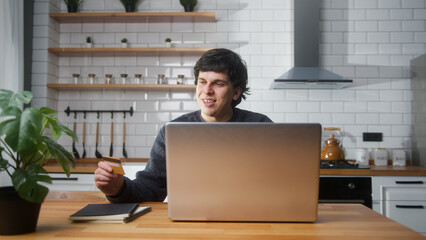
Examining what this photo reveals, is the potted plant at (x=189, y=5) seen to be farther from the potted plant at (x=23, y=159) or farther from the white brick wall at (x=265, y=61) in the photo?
the potted plant at (x=23, y=159)

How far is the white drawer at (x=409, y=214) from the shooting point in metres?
2.82

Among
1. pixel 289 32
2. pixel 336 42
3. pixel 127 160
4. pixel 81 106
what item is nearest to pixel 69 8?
pixel 81 106

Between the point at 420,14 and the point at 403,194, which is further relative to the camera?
the point at 420,14

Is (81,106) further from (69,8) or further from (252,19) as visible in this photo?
(252,19)

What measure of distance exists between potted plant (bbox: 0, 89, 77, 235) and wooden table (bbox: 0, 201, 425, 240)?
48 mm

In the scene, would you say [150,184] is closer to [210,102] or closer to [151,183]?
[151,183]

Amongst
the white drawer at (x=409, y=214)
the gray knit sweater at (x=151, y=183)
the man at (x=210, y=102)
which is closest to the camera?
the gray knit sweater at (x=151, y=183)

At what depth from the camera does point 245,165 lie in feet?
3.37

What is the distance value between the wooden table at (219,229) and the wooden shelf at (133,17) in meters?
2.54

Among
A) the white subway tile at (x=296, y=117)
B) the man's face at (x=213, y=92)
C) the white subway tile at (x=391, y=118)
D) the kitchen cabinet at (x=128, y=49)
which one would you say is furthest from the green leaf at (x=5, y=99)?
the white subway tile at (x=391, y=118)

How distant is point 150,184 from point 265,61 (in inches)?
87.0

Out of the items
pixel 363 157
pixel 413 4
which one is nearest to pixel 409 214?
pixel 363 157

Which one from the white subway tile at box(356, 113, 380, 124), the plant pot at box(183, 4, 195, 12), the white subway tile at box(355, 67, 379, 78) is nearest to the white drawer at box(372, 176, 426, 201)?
the white subway tile at box(356, 113, 380, 124)

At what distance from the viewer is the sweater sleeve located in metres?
1.46
